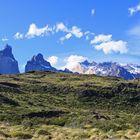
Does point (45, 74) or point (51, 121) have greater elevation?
point (45, 74)

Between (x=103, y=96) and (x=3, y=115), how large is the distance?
65938 mm

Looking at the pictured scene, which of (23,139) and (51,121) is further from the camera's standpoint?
(51,121)

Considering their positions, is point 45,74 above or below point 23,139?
above

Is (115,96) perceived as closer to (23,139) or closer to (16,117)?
(16,117)

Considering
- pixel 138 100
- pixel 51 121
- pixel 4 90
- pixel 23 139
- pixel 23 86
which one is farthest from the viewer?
pixel 23 86

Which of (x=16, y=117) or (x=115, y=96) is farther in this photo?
(x=115, y=96)

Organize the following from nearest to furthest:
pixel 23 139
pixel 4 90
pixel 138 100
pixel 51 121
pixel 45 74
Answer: pixel 23 139 → pixel 51 121 → pixel 4 90 → pixel 138 100 → pixel 45 74

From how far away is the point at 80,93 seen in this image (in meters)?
130

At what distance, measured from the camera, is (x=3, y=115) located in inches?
2564

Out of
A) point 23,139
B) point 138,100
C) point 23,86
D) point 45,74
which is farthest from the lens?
point 45,74

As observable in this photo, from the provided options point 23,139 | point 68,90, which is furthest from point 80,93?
point 23,139

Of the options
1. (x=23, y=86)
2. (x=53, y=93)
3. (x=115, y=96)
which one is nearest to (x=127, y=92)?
(x=115, y=96)

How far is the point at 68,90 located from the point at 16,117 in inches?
2746

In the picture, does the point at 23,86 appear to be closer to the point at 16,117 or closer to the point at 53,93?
the point at 53,93
